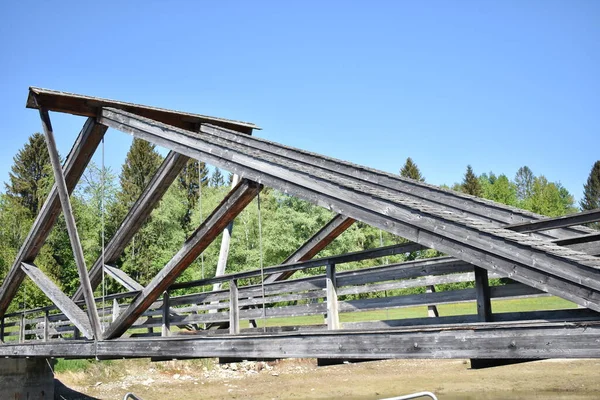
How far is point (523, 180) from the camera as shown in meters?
104

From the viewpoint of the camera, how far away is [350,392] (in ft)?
81.6

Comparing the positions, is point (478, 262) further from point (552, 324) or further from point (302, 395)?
point (302, 395)

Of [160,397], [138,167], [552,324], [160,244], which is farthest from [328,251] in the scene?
[552,324]

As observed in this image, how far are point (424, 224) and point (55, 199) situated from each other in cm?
897

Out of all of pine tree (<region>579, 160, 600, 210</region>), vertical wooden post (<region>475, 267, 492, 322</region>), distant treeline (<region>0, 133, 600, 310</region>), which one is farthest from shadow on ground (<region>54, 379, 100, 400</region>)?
pine tree (<region>579, 160, 600, 210</region>)

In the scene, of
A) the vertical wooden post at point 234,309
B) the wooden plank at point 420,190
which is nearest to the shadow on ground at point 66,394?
the vertical wooden post at point 234,309

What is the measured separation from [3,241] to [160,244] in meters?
10.7

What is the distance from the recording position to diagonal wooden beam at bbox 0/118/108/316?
11.8m

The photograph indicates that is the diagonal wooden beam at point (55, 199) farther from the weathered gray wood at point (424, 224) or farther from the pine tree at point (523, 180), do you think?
the pine tree at point (523, 180)

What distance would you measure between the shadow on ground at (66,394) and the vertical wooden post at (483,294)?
17.7 m

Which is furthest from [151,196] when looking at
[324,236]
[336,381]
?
[336,381]

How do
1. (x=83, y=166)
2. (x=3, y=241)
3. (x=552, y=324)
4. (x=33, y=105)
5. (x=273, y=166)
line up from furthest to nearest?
(x=3, y=241), (x=83, y=166), (x=33, y=105), (x=273, y=166), (x=552, y=324)

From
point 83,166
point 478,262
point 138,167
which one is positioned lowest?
point 478,262

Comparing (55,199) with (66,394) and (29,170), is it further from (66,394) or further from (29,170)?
(29,170)
